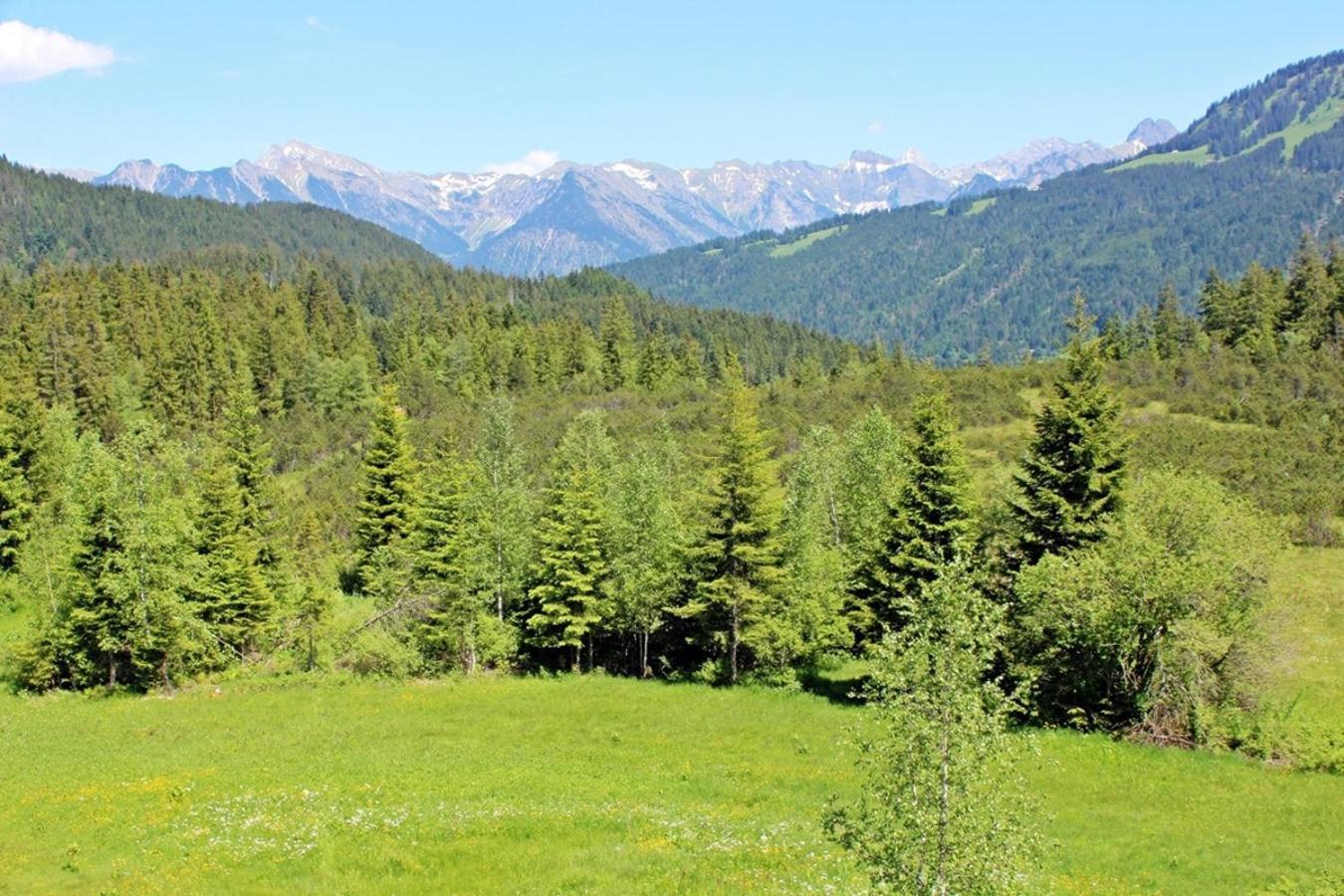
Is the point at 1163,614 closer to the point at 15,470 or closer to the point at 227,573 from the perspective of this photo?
the point at 227,573

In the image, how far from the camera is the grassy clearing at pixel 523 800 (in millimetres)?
20000

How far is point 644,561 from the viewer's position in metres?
43.4

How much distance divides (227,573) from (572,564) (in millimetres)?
17546

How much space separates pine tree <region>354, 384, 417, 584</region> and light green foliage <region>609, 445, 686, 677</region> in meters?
20.0

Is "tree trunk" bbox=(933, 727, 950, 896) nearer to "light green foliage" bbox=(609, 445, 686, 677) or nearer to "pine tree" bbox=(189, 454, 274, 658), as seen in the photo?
"light green foliage" bbox=(609, 445, 686, 677)

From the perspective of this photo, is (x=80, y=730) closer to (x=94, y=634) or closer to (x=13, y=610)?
(x=94, y=634)

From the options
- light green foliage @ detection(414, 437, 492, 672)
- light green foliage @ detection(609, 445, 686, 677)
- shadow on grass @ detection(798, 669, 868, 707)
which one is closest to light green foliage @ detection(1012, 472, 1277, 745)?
shadow on grass @ detection(798, 669, 868, 707)

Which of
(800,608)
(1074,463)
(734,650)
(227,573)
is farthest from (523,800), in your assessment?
(227,573)

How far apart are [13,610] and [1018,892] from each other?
200ft

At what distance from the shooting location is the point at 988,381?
Answer: 4087 inches

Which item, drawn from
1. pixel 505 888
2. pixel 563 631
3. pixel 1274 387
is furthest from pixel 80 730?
pixel 1274 387

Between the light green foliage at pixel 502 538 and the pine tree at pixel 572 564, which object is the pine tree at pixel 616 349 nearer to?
the light green foliage at pixel 502 538

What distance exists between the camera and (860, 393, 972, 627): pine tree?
36781 millimetres

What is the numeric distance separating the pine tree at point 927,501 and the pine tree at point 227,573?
31.3 meters
